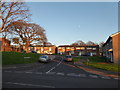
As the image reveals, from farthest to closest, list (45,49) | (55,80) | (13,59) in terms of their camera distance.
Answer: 1. (45,49)
2. (13,59)
3. (55,80)

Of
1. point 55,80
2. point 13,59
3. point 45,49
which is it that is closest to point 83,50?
point 45,49

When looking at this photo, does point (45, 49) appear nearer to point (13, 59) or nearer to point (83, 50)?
point (83, 50)

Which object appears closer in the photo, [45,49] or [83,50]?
[83,50]

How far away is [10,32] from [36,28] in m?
18.2

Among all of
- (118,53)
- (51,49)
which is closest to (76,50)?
(51,49)

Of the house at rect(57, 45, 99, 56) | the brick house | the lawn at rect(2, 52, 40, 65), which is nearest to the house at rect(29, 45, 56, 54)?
the brick house

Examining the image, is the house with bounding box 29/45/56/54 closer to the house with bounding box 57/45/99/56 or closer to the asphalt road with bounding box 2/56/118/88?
the house with bounding box 57/45/99/56

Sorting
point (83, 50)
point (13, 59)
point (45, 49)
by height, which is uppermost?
point (45, 49)

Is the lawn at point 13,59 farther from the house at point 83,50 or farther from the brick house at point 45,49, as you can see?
the brick house at point 45,49

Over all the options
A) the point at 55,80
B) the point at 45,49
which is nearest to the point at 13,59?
the point at 55,80

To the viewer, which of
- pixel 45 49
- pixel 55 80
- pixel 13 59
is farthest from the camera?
pixel 45 49

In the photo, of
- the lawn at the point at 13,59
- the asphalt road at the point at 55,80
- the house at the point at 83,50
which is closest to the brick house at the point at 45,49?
the house at the point at 83,50

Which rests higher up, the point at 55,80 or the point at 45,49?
the point at 45,49

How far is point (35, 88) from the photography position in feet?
22.6
